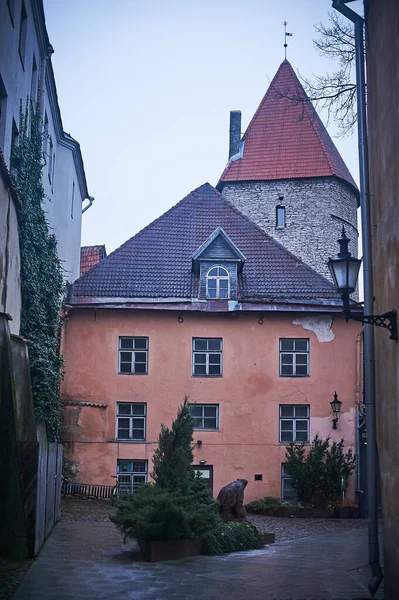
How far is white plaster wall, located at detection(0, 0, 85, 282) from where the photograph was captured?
16.8 m

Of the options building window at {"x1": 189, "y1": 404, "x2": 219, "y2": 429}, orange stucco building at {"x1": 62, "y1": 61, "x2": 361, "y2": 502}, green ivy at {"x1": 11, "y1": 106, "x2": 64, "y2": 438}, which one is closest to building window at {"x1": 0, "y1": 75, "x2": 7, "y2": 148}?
green ivy at {"x1": 11, "y1": 106, "x2": 64, "y2": 438}

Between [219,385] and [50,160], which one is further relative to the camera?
[219,385]

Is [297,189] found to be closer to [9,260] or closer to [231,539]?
[9,260]

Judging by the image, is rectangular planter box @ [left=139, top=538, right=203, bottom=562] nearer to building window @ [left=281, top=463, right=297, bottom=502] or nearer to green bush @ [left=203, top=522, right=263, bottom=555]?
green bush @ [left=203, top=522, right=263, bottom=555]

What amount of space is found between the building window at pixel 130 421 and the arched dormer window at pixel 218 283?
13.9 feet

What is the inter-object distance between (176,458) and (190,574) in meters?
3.13

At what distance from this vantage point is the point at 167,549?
13125mm

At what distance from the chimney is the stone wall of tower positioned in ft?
10.9

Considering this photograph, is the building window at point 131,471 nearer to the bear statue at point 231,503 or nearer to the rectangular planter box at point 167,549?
the bear statue at point 231,503

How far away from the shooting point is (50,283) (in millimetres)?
22406

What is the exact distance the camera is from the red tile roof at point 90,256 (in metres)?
34.6

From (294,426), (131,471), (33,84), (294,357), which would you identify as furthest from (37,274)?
(294,426)

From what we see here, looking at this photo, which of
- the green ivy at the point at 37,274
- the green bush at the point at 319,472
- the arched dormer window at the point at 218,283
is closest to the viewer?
the green ivy at the point at 37,274

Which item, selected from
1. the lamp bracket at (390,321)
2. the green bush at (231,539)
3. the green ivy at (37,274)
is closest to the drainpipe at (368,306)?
the lamp bracket at (390,321)
